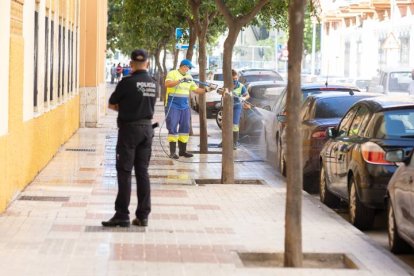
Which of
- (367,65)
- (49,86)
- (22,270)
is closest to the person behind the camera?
(22,270)

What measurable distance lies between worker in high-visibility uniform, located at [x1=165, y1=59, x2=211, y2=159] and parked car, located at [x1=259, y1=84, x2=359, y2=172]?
4.83ft

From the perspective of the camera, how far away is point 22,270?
8828 mm

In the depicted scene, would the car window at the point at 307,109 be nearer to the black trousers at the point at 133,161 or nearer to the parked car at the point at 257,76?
the black trousers at the point at 133,161

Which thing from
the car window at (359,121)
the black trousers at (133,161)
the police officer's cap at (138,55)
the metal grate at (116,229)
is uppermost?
the police officer's cap at (138,55)

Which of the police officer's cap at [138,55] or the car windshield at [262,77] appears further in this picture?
the car windshield at [262,77]

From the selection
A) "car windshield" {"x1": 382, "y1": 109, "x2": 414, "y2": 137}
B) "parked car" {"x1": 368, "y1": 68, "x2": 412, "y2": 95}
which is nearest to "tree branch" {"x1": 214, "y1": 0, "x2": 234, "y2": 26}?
"car windshield" {"x1": 382, "y1": 109, "x2": 414, "y2": 137}

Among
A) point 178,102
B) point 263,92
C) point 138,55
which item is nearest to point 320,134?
point 178,102

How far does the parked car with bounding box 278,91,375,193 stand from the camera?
16.7m

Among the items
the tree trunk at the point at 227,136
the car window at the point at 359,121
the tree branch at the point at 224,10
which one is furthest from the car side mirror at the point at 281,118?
the car window at the point at 359,121

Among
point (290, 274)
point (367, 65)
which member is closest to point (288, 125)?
point (290, 274)

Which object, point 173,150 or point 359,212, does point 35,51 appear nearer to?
point 173,150

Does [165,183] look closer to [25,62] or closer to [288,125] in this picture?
[25,62]

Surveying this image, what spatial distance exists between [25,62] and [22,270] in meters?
6.64

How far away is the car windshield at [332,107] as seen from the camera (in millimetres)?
17328
